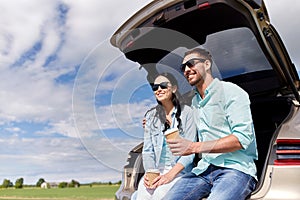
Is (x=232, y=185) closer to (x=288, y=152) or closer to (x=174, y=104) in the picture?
(x=288, y=152)

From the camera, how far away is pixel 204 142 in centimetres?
271

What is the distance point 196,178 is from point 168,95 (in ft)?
2.55

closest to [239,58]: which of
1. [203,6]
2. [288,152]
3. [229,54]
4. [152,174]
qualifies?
[229,54]

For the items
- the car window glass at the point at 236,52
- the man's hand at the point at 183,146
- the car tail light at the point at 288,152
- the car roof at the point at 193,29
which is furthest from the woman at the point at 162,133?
the car tail light at the point at 288,152

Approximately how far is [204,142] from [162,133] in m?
0.69

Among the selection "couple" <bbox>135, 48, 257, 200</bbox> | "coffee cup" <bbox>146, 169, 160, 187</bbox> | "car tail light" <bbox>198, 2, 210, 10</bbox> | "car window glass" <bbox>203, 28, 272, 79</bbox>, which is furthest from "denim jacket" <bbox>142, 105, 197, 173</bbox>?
"car tail light" <bbox>198, 2, 210, 10</bbox>

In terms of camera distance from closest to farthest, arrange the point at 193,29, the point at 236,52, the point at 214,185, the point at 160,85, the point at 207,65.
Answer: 1. the point at 214,185
2. the point at 207,65
3. the point at 193,29
4. the point at 160,85
5. the point at 236,52

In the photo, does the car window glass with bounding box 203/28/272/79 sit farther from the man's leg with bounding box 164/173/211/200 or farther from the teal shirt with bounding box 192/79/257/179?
the man's leg with bounding box 164/173/211/200

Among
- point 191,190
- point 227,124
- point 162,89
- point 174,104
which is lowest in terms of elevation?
point 191,190

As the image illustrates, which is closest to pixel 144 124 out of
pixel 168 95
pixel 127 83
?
pixel 168 95

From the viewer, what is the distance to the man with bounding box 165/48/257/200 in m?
2.66

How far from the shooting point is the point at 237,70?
12.6 feet

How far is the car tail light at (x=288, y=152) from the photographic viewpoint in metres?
2.68

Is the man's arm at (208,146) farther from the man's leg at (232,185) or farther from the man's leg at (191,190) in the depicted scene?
the man's leg at (191,190)
